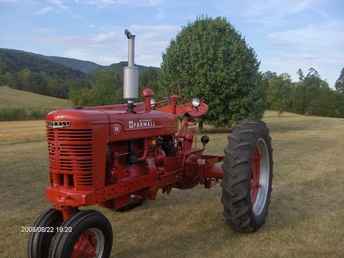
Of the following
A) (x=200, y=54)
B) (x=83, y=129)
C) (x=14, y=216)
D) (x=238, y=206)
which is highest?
(x=200, y=54)

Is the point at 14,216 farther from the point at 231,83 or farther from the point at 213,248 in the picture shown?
the point at 231,83

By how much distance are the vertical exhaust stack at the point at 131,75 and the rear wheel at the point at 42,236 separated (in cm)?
132

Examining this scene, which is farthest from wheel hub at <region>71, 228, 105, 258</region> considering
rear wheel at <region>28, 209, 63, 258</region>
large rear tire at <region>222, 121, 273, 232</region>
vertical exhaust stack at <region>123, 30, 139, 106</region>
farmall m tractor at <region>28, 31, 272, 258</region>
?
large rear tire at <region>222, 121, 273, 232</region>

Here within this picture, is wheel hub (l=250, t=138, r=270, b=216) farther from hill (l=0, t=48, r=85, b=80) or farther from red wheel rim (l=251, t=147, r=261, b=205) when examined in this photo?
hill (l=0, t=48, r=85, b=80)

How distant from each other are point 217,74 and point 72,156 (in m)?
16.5

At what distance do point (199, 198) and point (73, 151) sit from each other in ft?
11.2

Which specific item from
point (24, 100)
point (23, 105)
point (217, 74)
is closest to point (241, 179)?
point (217, 74)

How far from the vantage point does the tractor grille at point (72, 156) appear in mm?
3754

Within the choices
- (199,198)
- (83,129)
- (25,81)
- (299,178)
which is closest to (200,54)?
(299,178)

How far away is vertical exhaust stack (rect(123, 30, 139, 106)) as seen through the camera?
4.03m

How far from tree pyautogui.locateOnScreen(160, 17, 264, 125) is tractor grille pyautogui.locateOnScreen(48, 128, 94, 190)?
1602 centimetres

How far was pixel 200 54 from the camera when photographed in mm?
20484

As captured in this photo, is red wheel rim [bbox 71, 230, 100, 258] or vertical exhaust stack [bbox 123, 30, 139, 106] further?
vertical exhaust stack [bbox 123, 30, 139, 106]

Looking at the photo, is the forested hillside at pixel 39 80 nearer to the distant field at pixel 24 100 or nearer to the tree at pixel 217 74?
the distant field at pixel 24 100
